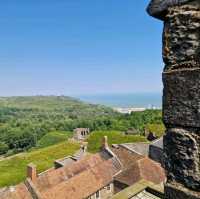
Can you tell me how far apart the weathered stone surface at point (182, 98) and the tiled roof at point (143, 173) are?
69.4 ft

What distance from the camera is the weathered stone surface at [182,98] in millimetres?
Answer: 2412

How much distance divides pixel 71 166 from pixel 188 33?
27.1m

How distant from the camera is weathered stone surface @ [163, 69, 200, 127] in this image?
7.91ft

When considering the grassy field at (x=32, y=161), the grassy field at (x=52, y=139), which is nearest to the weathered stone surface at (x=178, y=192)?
the grassy field at (x=32, y=161)

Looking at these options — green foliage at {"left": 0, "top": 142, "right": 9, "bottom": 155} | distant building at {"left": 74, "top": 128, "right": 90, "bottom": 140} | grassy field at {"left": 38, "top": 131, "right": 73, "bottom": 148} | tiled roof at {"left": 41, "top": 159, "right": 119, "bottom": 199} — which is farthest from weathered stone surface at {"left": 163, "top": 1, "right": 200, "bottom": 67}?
green foliage at {"left": 0, "top": 142, "right": 9, "bottom": 155}

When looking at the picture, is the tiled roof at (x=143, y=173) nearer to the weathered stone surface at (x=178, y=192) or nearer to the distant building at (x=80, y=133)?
the weathered stone surface at (x=178, y=192)

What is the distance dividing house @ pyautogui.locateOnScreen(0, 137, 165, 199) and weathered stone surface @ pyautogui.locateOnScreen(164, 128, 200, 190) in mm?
19615

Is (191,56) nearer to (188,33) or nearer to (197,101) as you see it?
(188,33)

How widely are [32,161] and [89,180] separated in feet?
109

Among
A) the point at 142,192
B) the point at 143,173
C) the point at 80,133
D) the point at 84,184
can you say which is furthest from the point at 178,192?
the point at 80,133

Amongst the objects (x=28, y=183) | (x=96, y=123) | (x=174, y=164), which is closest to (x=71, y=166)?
(x=28, y=183)

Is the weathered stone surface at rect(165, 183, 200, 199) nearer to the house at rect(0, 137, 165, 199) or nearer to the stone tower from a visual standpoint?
the stone tower

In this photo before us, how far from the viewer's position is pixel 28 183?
22797 mm

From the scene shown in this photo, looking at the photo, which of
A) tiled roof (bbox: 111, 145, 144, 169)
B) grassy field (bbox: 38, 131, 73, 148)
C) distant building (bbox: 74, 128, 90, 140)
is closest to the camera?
tiled roof (bbox: 111, 145, 144, 169)
